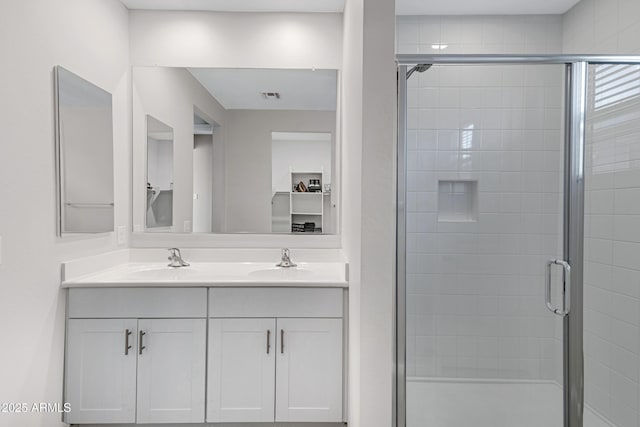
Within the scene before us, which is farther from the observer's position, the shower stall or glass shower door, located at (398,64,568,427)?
glass shower door, located at (398,64,568,427)

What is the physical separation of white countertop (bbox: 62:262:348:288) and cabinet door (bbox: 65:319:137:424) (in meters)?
0.23

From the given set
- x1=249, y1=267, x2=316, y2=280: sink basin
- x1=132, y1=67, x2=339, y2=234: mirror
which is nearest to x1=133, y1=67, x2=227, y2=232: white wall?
x1=132, y1=67, x2=339, y2=234: mirror

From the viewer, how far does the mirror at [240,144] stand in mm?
2406

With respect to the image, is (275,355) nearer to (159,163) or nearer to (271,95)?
(159,163)

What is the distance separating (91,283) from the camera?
1.82 metres

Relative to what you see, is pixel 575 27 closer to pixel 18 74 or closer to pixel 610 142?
pixel 610 142

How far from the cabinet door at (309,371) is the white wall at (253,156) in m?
0.80

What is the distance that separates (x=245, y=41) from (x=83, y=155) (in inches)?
49.0

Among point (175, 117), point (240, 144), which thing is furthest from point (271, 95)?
point (175, 117)

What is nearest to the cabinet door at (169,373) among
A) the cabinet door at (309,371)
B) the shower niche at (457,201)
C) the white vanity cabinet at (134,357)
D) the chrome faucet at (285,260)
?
the white vanity cabinet at (134,357)

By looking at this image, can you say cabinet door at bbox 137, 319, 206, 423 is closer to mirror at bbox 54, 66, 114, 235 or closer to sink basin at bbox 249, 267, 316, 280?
sink basin at bbox 249, 267, 316, 280

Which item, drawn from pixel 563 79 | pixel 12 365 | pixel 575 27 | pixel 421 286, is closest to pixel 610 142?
pixel 563 79

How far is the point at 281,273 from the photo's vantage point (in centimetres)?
221

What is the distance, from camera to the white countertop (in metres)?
1.84
